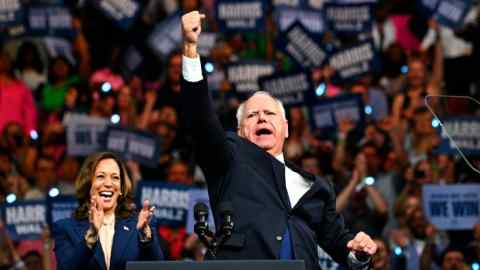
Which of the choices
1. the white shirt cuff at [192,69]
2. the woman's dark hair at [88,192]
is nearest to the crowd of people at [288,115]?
the woman's dark hair at [88,192]

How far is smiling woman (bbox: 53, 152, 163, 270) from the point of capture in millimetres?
7520

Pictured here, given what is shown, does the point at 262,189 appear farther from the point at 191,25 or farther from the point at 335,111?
the point at 335,111

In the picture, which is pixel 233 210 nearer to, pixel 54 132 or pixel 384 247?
pixel 384 247

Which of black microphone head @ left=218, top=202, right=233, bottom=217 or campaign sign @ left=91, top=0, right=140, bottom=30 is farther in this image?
campaign sign @ left=91, top=0, right=140, bottom=30

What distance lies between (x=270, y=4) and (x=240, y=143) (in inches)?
311

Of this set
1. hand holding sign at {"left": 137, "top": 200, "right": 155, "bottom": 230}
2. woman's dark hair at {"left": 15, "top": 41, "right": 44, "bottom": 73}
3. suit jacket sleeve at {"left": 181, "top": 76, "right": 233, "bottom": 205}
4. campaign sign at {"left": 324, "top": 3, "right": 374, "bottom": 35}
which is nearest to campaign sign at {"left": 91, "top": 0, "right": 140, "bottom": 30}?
woman's dark hair at {"left": 15, "top": 41, "right": 44, "bottom": 73}

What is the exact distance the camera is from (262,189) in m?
7.52

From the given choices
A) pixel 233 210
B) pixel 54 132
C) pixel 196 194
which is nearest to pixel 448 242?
pixel 196 194

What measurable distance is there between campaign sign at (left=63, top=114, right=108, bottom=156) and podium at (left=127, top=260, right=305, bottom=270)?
6866 millimetres

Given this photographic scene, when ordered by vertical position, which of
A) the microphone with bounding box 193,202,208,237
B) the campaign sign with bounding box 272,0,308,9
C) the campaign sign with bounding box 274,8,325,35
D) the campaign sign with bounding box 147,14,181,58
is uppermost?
the campaign sign with bounding box 272,0,308,9

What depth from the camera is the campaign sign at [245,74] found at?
13816mm

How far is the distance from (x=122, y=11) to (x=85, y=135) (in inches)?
84.9

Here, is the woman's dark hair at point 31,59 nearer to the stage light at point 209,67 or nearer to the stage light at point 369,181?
the stage light at point 209,67

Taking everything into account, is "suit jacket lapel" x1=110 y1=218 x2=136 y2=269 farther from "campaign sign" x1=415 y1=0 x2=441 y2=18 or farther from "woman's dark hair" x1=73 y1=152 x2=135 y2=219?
"campaign sign" x1=415 y1=0 x2=441 y2=18
